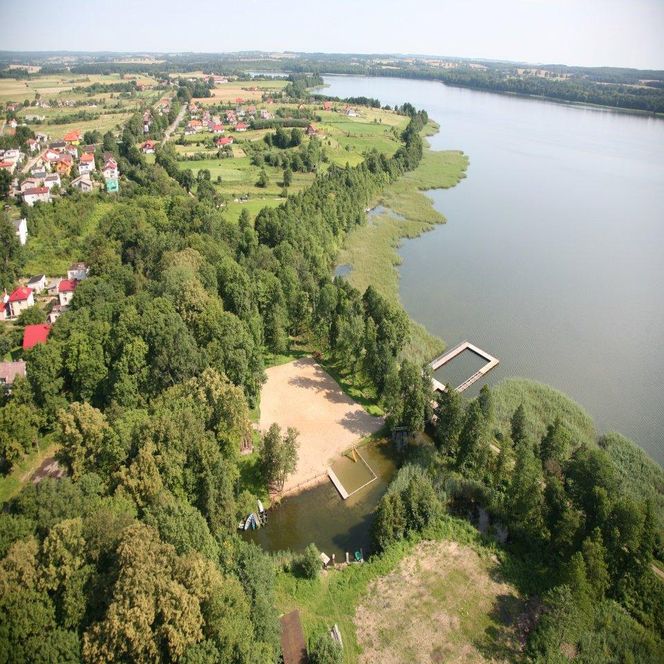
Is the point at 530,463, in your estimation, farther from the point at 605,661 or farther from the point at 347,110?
the point at 347,110

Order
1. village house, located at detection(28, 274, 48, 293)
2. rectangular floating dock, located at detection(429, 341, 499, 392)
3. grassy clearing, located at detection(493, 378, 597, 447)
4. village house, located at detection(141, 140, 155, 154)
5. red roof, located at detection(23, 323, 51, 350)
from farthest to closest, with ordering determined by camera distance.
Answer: village house, located at detection(141, 140, 155, 154), village house, located at detection(28, 274, 48, 293), rectangular floating dock, located at detection(429, 341, 499, 392), red roof, located at detection(23, 323, 51, 350), grassy clearing, located at detection(493, 378, 597, 447)

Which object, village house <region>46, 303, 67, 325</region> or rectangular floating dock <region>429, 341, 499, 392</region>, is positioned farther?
village house <region>46, 303, 67, 325</region>

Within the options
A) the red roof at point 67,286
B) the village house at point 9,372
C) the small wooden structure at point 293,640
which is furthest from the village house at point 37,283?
the small wooden structure at point 293,640

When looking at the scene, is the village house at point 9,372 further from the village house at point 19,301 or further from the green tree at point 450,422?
the green tree at point 450,422

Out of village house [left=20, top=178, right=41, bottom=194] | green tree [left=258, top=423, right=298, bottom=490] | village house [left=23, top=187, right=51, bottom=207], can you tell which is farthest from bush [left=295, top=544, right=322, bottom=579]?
village house [left=20, top=178, right=41, bottom=194]

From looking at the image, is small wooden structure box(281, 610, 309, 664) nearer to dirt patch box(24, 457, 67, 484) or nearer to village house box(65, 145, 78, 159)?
dirt patch box(24, 457, 67, 484)
